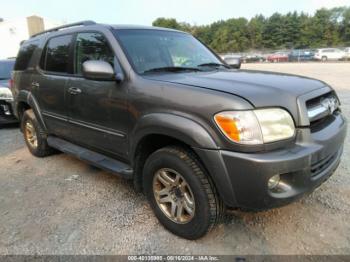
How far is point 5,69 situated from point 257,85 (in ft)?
25.1

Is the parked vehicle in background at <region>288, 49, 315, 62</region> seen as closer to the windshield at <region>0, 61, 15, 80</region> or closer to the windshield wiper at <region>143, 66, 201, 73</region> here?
the windshield at <region>0, 61, 15, 80</region>

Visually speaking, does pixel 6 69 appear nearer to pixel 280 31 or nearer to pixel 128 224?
pixel 128 224

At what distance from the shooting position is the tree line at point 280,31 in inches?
2862

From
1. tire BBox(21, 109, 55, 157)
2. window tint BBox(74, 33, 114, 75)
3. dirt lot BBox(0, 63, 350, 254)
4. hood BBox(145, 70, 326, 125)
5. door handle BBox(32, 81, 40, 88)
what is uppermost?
window tint BBox(74, 33, 114, 75)

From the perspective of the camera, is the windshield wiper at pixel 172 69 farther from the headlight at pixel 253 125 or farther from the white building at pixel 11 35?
the white building at pixel 11 35

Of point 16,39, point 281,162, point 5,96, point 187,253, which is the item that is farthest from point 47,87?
point 16,39

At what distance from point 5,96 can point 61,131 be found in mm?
3974

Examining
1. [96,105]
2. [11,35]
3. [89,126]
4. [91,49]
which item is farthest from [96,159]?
[11,35]

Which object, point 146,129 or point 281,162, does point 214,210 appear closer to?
point 281,162

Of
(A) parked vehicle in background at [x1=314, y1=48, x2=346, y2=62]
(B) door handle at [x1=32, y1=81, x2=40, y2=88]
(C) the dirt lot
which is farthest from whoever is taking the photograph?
(A) parked vehicle in background at [x1=314, y1=48, x2=346, y2=62]

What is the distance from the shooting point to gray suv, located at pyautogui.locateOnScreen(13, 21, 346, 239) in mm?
2316

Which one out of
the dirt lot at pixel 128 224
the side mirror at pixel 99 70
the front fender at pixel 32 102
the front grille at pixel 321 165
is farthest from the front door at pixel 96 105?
the front grille at pixel 321 165

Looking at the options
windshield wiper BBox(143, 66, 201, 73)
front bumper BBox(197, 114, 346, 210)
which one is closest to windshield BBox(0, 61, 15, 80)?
windshield wiper BBox(143, 66, 201, 73)

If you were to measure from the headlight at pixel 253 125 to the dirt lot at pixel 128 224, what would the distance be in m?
0.96
